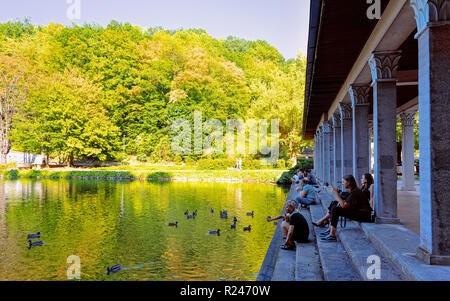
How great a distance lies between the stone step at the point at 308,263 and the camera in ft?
19.0

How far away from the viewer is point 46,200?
70.9ft

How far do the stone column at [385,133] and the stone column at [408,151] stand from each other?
940 cm

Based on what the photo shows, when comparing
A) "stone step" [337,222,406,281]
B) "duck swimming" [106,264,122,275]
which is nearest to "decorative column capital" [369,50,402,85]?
"stone step" [337,222,406,281]

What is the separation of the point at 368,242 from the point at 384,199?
108 cm

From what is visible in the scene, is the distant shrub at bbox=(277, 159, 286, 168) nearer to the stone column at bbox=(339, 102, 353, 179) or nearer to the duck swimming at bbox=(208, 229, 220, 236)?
the stone column at bbox=(339, 102, 353, 179)

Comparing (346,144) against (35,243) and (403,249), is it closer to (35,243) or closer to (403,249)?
(403,249)

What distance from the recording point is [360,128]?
9.84 meters

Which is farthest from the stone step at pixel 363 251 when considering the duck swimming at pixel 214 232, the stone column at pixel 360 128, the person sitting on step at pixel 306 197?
the duck swimming at pixel 214 232

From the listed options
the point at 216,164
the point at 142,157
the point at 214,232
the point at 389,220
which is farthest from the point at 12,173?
the point at 389,220

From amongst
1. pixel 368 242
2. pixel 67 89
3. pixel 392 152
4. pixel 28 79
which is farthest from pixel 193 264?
pixel 28 79

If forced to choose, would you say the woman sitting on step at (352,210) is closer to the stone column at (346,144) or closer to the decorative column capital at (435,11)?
the decorative column capital at (435,11)

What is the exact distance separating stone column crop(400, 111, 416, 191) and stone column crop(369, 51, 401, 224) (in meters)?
9.40

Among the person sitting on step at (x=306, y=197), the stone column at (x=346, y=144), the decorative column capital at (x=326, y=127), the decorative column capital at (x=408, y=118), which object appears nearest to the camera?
the stone column at (x=346, y=144)
